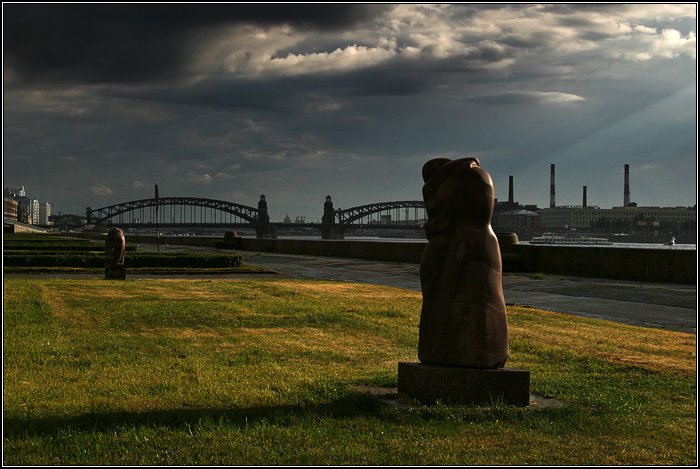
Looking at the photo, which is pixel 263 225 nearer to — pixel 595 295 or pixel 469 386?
pixel 595 295

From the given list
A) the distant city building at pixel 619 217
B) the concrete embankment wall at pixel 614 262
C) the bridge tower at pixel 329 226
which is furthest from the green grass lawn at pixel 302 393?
the bridge tower at pixel 329 226

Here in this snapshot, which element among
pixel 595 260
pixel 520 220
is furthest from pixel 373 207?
pixel 595 260

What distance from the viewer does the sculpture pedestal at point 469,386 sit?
6785 millimetres

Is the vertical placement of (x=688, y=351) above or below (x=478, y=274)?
below

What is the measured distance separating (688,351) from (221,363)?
6.02 metres

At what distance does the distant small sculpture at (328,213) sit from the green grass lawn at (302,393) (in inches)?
4083

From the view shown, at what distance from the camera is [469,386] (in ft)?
22.3

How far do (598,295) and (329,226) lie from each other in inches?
3815

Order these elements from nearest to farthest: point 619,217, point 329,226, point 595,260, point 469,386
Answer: point 469,386 < point 595,260 < point 329,226 < point 619,217

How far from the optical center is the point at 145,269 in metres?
27.6

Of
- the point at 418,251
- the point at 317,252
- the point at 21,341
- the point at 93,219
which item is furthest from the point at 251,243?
the point at 93,219

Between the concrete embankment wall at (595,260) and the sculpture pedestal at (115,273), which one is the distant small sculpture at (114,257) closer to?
the sculpture pedestal at (115,273)

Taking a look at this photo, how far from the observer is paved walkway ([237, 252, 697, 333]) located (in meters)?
14.8

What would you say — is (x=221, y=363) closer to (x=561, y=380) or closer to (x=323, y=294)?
(x=561, y=380)
